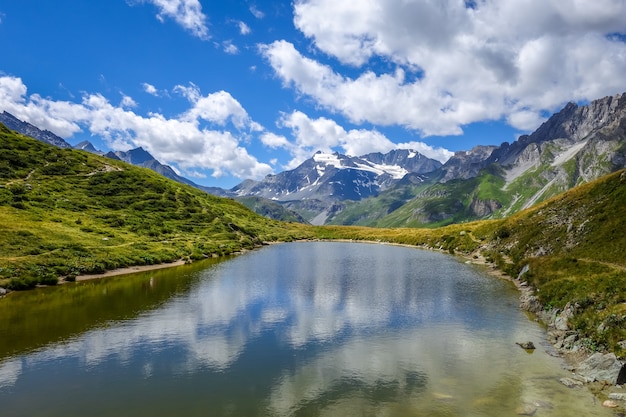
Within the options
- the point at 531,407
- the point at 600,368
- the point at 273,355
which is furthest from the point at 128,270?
the point at 600,368

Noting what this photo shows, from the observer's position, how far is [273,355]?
1422 inches

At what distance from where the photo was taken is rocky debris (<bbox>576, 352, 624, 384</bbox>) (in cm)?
2940

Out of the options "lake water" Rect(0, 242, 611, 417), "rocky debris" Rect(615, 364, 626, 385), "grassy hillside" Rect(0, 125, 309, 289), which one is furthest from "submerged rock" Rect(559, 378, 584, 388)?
"grassy hillside" Rect(0, 125, 309, 289)

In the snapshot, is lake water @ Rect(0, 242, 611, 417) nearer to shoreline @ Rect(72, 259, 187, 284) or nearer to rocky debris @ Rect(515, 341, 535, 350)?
rocky debris @ Rect(515, 341, 535, 350)

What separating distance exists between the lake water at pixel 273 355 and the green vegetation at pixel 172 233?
6.77 metres

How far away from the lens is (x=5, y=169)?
130625mm

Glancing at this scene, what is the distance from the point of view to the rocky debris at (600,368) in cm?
2940

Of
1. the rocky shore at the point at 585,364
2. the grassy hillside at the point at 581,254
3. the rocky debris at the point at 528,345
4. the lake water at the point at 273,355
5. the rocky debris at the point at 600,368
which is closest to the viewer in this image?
the lake water at the point at 273,355

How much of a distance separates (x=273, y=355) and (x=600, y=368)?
28.3 metres

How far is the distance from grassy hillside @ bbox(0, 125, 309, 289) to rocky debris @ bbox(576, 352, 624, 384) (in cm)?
7558

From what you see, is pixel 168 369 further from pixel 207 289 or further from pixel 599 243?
pixel 599 243

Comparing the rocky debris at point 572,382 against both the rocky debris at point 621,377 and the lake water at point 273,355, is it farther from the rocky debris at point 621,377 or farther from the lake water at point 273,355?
the rocky debris at point 621,377

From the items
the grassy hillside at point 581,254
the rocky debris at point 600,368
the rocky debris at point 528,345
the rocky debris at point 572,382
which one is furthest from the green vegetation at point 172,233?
the rocky debris at point 572,382

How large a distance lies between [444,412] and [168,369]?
2285cm
